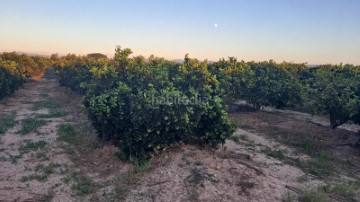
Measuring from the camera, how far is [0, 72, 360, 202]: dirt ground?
298 inches

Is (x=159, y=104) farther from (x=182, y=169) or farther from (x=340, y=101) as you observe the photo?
(x=340, y=101)

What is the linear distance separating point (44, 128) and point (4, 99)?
951 cm

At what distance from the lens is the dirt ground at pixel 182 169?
298 inches

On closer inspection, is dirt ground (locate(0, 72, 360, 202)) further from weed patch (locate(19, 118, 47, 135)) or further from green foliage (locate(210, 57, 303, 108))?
green foliage (locate(210, 57, 303, 108))

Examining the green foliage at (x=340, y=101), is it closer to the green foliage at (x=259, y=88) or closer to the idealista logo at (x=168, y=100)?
the green foliage at (x=259, y=88)

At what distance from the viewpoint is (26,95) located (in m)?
24.4

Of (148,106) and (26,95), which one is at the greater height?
(148,106)

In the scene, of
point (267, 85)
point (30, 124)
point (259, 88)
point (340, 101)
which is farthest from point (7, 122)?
point (340, 101)

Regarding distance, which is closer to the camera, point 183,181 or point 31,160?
point 183,181

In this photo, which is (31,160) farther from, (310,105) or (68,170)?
(310,105)

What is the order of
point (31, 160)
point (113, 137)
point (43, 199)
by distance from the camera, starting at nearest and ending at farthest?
point (43, 199)
point (31, 160)
point (113, 137)

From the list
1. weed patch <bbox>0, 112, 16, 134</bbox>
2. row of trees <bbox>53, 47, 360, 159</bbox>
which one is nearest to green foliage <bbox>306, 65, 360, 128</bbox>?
row of trees <bbox>53, 47, 360, 159</bbox>

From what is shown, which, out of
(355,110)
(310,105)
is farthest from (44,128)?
(355,110)

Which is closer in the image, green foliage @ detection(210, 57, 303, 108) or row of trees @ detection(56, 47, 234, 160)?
row of trees @ detection(56, 47, 234, 160)
